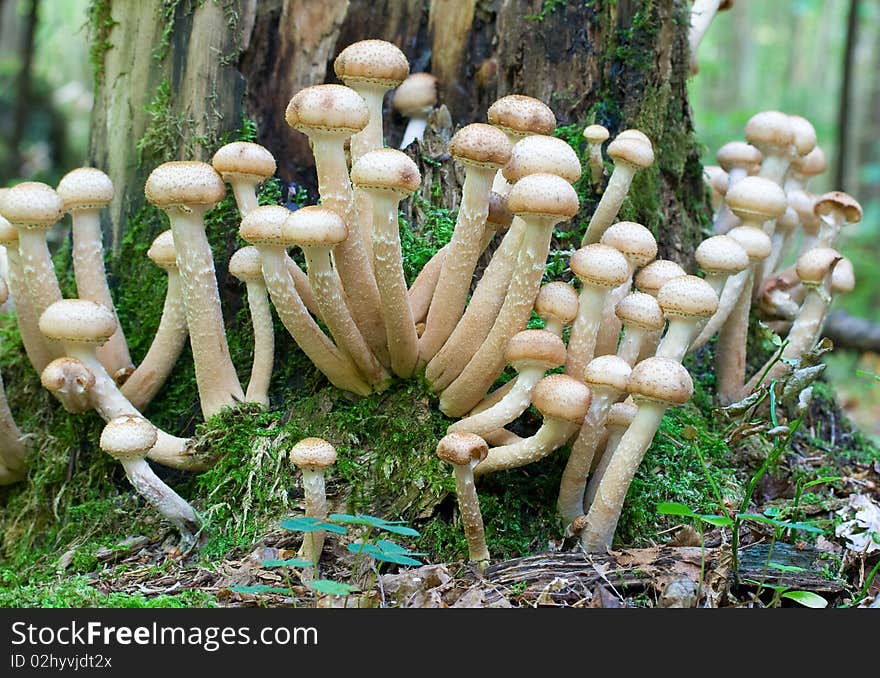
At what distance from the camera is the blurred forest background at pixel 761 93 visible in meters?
9.82

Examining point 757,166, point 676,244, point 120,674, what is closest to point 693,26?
point 757,166

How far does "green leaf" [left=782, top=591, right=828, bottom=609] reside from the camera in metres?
2.67

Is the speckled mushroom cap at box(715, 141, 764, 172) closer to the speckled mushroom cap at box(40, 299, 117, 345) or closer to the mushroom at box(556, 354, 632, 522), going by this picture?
the mushroom at box(556, 354, 632, 522)

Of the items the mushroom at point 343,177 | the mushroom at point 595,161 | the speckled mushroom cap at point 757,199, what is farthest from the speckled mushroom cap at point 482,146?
the speckled mushroom cap at point 757,199

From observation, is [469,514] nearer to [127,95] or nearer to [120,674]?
[120,674]

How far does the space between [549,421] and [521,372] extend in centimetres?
24

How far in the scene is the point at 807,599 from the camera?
269 cm

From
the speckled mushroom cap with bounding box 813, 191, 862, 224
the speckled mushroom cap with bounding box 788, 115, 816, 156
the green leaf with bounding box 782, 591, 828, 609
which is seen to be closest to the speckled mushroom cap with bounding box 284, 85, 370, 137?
the green leaf with bounding box 782, 591, 828, 609

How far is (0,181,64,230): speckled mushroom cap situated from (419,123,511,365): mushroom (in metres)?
1.62

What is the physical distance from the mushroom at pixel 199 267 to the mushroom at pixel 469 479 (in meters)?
1.21

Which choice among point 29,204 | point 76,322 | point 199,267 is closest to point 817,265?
point 199,267

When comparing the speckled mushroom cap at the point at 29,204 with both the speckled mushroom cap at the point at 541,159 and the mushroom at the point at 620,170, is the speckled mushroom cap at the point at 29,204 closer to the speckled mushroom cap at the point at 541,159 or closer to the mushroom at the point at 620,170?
the speckled mushroom cap at the point at 541,159

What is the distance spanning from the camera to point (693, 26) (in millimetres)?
4594

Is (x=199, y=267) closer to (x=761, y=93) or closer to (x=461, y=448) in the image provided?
(x=461, y=448)
